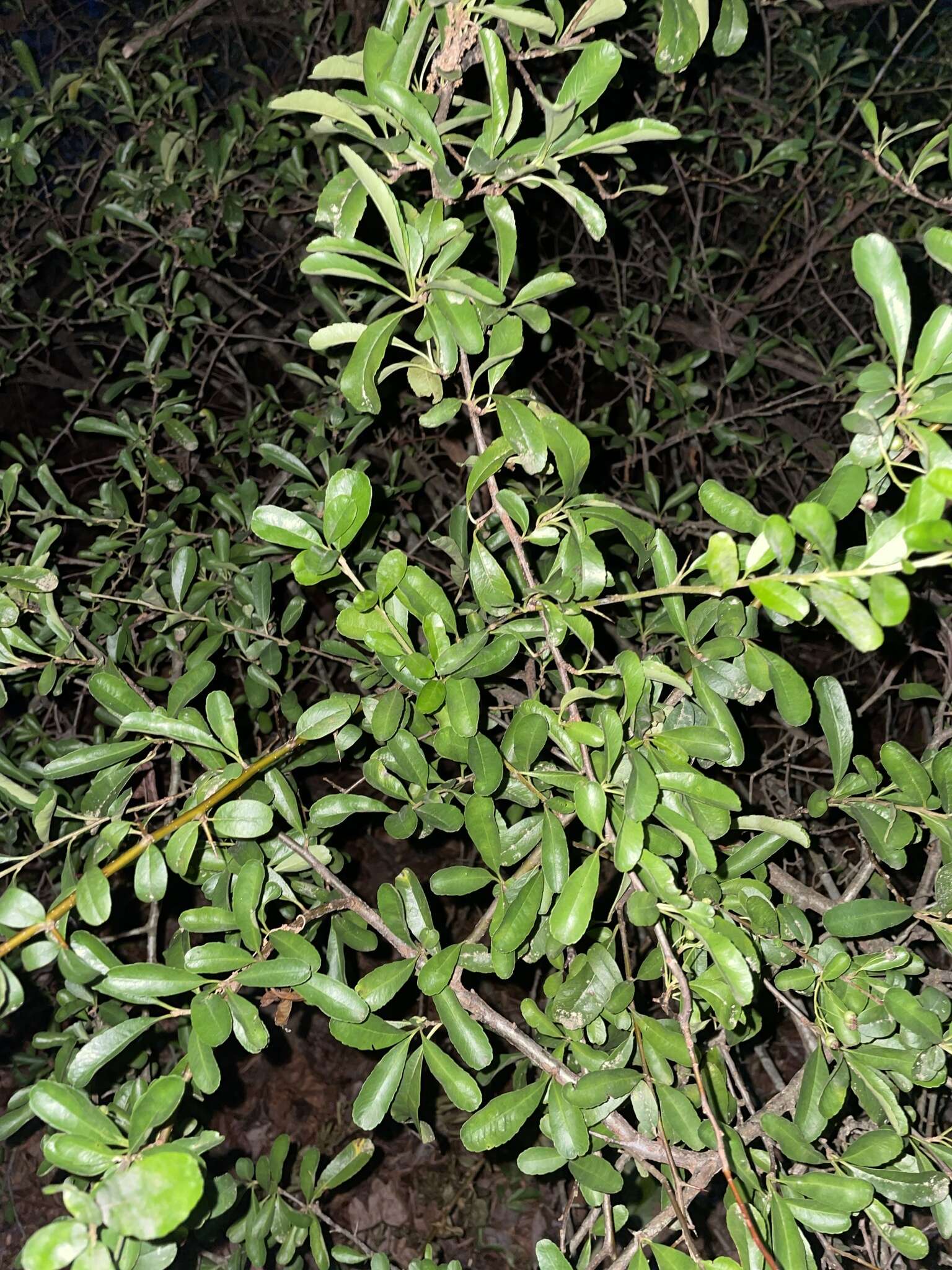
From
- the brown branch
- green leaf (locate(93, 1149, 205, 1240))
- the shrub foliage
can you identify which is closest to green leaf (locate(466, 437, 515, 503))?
the shrub foliage

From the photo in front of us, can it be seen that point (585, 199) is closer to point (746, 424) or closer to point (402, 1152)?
point (746, 424)

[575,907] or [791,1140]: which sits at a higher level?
[575,907]

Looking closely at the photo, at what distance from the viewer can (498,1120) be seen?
68cm

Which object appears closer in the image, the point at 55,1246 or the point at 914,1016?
the point at 55,1246

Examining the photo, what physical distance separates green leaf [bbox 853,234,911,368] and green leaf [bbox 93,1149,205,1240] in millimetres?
614

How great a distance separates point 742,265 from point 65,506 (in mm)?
1972

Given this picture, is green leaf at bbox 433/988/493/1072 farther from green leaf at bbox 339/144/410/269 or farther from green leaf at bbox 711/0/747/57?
green leaf at bbox 711/0/747/57

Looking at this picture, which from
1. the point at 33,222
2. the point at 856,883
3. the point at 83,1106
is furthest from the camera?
the point at 33,222

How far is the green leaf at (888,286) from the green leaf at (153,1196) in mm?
614

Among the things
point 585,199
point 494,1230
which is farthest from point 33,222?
point 494,1230

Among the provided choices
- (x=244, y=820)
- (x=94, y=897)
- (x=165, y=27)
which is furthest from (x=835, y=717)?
(x=165, y=27)

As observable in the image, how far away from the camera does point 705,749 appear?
2.17ft

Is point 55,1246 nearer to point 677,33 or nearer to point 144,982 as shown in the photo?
point 144,982

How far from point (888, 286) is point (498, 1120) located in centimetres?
65
